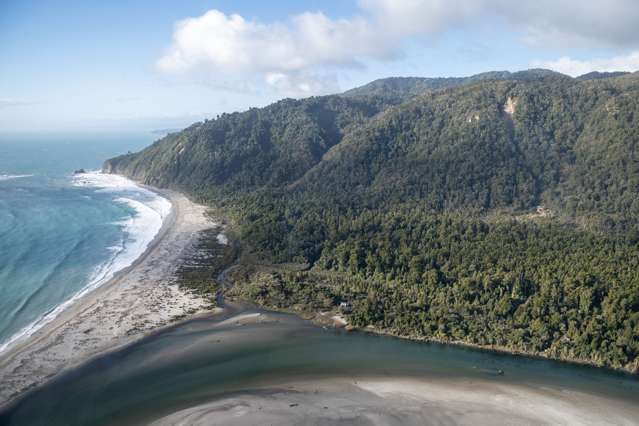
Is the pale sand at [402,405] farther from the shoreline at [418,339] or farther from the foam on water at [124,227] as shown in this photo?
the foam on water at [124,227]

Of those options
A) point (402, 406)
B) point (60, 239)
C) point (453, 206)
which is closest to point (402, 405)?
point (402, 406)

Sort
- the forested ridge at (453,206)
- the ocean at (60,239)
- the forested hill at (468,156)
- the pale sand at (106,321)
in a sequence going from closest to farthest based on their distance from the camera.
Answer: the pale sand at (106,321) < the forested ridge at (453,206) < the ocean at (60,239) < the forested hill at (468,156)

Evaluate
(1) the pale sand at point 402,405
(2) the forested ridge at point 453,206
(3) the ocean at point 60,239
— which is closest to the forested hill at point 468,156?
(2) the forested ridge at point 453,206

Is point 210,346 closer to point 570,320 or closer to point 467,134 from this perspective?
point 570,320

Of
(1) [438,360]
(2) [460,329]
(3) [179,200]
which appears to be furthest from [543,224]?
(3) [179,200]

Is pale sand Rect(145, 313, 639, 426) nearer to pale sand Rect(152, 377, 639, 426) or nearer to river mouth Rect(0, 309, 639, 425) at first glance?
pale sand Rect(152, 377, 639, 426)
